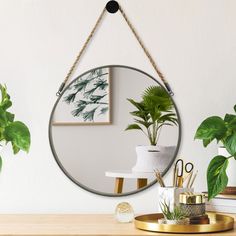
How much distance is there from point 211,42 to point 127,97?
1.55ft

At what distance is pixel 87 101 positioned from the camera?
279cm

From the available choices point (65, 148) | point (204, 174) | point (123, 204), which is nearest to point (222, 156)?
point (204, 174)

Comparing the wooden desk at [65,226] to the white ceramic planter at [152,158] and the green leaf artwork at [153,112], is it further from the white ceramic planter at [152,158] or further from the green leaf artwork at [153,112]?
Answer: the green leaf artwork at [153,112]

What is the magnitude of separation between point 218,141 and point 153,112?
0.35 meters

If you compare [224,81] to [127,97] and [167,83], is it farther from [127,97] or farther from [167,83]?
[127,97]

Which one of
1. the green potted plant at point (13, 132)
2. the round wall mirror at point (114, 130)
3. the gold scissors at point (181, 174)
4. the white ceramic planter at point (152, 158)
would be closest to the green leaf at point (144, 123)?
the round wall mirror at point (114, 130)

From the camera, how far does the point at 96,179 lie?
2762 mm

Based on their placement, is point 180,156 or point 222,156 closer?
point 222,156

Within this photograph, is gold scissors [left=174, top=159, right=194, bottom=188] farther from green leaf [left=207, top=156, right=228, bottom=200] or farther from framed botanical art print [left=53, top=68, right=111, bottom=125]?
framed botanical art print [left=53, top=68, right=111, bottom=125]

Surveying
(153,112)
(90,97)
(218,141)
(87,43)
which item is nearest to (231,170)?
Answer: (218,141)

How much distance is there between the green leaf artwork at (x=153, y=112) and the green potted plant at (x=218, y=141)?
23 cm

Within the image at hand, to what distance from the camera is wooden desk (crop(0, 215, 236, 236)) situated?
2246 millimetres

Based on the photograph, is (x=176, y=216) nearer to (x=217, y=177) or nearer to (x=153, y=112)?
(x=217, y=177)

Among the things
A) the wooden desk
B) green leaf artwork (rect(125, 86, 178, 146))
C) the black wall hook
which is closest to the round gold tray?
the wooden desk
